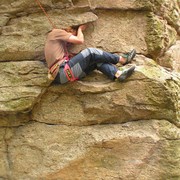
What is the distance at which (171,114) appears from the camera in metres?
6.18

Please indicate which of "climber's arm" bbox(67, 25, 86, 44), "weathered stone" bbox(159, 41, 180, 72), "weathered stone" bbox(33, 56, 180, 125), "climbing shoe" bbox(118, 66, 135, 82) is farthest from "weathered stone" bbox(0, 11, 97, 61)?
"weathered stone" bbox(159, 41, 180, 72)

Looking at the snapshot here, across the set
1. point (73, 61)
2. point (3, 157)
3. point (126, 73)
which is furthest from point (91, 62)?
point (3, 157)

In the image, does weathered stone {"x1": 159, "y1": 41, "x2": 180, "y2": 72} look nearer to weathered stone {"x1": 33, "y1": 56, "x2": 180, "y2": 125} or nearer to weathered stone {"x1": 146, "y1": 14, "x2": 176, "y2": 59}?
weathered stone {"x1": 146, "y1": 14, "x2": 176, "y2": 59}

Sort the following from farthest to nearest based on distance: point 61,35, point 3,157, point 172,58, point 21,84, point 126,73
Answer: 1. point 172,58
2. point 3,157
3. point 21,84
4. point 61,35
5. point 126,73

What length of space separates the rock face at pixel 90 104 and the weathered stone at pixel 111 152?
20mm

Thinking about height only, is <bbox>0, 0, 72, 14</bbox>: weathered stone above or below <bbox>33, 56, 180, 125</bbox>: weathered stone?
above

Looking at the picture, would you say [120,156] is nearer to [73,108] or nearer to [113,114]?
[113,114]

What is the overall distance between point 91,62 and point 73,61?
1.18 ft

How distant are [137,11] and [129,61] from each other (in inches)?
47.4

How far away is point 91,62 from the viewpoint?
5.98 meters

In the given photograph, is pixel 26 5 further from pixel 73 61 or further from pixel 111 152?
pixel 111 152

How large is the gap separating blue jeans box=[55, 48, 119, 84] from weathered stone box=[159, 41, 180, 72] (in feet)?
5.14

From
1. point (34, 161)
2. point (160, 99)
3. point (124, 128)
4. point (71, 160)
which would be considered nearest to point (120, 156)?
point (124, 128)

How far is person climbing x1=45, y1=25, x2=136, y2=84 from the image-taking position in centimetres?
589
